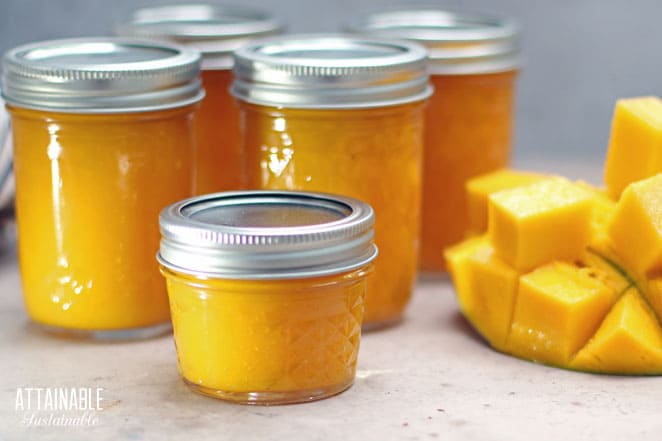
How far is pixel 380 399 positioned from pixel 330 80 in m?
0.46

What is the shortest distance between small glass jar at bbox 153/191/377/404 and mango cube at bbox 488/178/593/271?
0.24 metres

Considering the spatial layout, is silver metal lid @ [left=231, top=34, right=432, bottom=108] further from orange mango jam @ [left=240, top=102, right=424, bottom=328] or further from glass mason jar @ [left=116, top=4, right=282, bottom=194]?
Answer: glass mason jar @ [left=116, top=4, right=282, bottom=194]

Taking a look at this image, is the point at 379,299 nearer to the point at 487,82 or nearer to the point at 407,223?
the point at 407,223

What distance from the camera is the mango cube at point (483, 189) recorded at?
1.83 m

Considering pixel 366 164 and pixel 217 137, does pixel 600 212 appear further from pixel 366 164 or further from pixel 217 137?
pixel 217 137

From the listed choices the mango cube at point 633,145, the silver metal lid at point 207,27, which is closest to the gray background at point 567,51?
the silver metal lid at point 207,27

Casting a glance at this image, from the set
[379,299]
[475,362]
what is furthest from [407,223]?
[475,362]

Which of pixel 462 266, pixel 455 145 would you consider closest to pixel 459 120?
pixel 455 145

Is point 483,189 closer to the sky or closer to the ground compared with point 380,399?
closer to the sky

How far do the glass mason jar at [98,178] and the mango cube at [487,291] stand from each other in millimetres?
434

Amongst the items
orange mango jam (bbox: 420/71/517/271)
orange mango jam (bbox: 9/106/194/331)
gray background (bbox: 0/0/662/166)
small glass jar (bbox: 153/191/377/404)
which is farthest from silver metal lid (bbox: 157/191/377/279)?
gray background (bbox: 0/0/662/166)

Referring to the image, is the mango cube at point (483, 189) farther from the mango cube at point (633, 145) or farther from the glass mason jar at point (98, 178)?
the glass mason jar at point (98, 178)

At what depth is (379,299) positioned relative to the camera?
67.5 inches

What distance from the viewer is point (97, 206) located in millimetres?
1601
